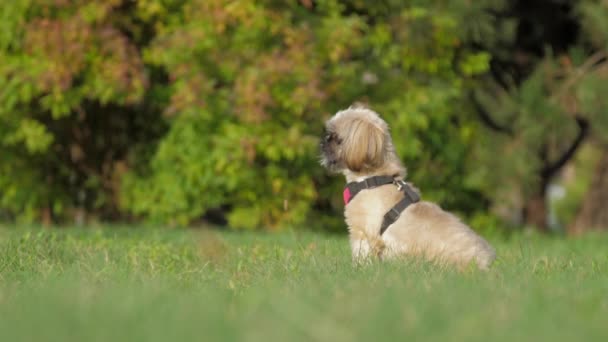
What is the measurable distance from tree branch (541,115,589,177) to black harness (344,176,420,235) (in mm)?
11191

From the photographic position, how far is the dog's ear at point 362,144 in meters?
7.61

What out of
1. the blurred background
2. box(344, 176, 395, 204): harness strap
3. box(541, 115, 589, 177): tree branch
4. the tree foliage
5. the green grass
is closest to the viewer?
the green grass

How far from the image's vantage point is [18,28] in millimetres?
15875

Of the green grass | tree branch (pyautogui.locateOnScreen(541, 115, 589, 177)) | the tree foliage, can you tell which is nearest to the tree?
tree branch (pyautogui.locateOnScreen(541, 115, 589, 177))

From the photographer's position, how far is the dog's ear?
7605mm

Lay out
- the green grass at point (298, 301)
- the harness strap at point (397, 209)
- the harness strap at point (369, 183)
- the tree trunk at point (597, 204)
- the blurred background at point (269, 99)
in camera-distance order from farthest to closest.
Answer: the tree trunk at point (597, 204) → the blurred background at point (269, 99) → the harness strap at point (369, 183) → the harness strap at point (397, 209) → the green grass at point (298, 301)

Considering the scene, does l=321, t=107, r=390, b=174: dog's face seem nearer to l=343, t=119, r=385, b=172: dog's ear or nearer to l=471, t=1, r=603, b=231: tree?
l=343, t=119, r=385, b=172: dog's ear

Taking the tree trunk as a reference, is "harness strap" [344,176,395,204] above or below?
above

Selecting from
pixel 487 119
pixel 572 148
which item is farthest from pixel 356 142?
pixel 572 148

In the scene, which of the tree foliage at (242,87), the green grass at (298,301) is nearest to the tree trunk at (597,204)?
the tree foliage at (242,87)

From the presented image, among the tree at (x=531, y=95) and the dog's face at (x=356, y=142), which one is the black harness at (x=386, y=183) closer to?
the dog's face at (x=356, y=142)

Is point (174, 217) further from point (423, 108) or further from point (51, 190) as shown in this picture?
point (423, 108)

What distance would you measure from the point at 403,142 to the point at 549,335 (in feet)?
37.7

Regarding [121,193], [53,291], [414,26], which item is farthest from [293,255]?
[121,193]
